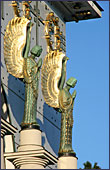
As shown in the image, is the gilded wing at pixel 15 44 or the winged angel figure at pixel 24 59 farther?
the gilded wing at pixel 15 44

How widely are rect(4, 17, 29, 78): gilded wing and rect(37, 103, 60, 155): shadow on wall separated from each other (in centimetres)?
229

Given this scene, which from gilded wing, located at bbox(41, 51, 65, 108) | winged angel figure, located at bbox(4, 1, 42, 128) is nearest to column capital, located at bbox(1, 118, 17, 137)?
winged angel figure, located at bbox(4, 1, 42, 128)

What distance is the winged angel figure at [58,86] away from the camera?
2556cm

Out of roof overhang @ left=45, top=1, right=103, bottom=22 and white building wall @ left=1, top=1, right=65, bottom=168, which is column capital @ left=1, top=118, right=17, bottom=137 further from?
roof overhang @ left=45, top=1, right=103, bottom=22

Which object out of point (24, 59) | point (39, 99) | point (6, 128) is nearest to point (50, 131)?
point (39, 99)

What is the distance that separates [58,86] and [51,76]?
35 cm

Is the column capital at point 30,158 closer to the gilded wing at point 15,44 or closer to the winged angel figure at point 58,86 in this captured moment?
the winged angel figure at point 58,86

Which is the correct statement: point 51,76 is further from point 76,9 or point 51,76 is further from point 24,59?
point 76,9

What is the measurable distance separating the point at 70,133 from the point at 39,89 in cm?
206

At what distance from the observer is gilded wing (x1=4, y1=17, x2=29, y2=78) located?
24984mm

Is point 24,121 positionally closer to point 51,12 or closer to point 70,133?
point 70,133

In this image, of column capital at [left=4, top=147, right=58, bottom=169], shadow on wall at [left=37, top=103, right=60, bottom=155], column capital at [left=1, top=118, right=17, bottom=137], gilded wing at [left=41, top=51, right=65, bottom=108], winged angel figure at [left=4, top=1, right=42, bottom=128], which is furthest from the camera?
shadow on wall at [left=37, top=103, right=60, bottom=155]

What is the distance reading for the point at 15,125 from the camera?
82.8 ft

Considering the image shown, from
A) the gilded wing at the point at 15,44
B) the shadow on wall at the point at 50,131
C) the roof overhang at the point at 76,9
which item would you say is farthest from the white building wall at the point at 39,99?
the roof overhang at the point at 76,9
